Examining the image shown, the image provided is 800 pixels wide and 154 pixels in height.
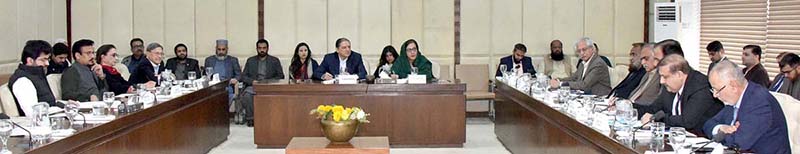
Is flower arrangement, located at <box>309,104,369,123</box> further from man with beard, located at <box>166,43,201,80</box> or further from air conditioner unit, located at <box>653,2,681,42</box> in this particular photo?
air conditioner unit, located at <box>653,2,681,42</box>

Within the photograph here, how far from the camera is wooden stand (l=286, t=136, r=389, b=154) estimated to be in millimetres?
6055

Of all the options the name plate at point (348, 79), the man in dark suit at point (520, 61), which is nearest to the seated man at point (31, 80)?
the name plate at point (348, 79)

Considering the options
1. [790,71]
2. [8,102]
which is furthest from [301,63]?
[790,71]

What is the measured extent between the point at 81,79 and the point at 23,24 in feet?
10.1

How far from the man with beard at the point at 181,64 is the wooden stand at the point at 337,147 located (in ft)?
15.5

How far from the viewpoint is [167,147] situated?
675cm

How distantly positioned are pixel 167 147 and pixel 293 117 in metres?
1.80

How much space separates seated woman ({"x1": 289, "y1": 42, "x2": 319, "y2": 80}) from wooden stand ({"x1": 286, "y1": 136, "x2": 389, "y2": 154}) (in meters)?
4.25

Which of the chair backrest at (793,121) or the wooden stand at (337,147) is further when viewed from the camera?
the wooden stand at (337,147)

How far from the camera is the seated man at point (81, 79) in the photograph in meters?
7.18

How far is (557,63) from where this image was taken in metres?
11.4

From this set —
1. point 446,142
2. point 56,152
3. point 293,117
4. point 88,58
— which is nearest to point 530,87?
point 446,142

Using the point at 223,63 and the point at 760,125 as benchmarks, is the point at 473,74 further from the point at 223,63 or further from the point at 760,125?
the point at 760,125

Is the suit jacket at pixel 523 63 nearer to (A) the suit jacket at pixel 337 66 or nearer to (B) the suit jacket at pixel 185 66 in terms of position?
(A) the suit jacket at pixel 337 66
